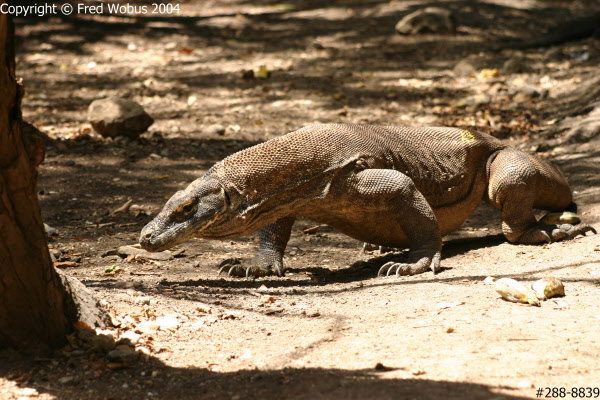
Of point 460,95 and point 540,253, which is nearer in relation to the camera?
point 540,253

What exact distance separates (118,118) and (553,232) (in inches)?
182

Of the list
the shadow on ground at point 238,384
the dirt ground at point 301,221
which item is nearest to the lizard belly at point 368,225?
the dirt ground at point 301,221

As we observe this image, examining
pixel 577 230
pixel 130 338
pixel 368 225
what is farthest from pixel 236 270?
pixel 577 230

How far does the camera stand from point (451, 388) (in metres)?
2.30

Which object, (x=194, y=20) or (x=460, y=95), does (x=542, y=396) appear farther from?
(x=194, y=20)

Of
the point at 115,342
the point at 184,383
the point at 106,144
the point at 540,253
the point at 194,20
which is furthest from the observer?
the point at 194,20

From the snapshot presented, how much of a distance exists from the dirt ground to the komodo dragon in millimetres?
263

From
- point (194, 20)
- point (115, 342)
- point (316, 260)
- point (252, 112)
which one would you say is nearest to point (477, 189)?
point (316, 260)

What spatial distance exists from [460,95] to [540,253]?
462 cm

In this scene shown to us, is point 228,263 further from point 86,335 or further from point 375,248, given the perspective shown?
point 86,335

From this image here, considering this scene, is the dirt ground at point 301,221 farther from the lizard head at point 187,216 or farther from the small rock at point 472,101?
the lizard head at point 187,216

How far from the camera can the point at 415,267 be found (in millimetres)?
4391

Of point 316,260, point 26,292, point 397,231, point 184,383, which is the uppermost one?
point 26,292
